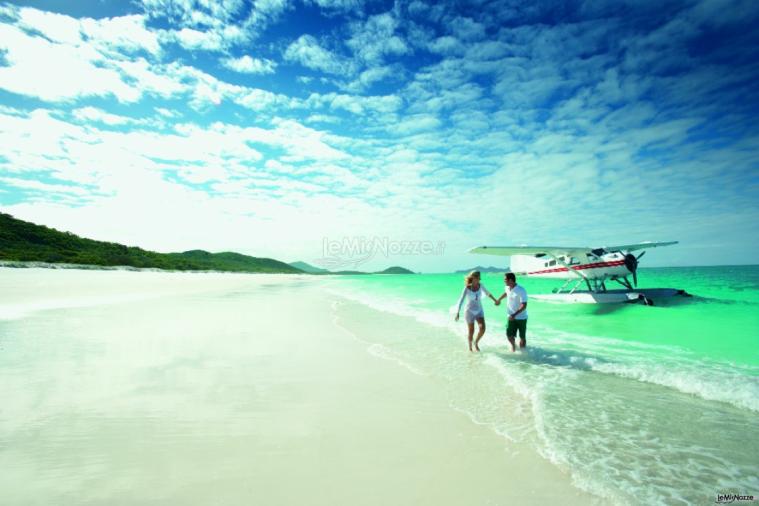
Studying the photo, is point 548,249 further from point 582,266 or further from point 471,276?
point 471,276

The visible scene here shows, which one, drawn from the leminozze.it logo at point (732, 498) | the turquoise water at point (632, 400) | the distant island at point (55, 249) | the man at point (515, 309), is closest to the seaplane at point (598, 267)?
the turquoise water at point (632, 400)

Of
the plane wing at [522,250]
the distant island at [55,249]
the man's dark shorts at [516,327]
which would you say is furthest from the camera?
the distant island at [55,249]

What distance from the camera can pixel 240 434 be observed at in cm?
364

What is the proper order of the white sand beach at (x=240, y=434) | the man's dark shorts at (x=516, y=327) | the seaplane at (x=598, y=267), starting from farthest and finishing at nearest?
the seaplane at (x=598, y=267) → the man's dark shorts at (x=516, y=327) → the white sand beach at (x=240, y=434)

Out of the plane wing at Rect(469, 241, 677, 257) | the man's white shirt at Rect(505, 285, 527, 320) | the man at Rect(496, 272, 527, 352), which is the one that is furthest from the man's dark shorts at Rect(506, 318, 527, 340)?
the plane wing at Rect(469, 241, 677, 257)

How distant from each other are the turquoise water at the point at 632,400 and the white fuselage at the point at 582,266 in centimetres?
751

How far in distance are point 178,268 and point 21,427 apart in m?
76.6

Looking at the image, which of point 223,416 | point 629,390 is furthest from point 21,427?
point 629,390

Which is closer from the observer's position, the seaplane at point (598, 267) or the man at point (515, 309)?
the man at point (515, 309)

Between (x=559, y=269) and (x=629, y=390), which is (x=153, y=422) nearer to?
(x=629, y=390)

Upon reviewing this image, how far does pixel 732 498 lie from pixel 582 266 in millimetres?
19564

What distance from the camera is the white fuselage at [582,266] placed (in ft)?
61.2

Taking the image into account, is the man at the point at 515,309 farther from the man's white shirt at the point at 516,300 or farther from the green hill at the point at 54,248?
the green hill at the point at 54,248

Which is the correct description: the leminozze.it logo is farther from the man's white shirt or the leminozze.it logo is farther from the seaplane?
the seaplane
